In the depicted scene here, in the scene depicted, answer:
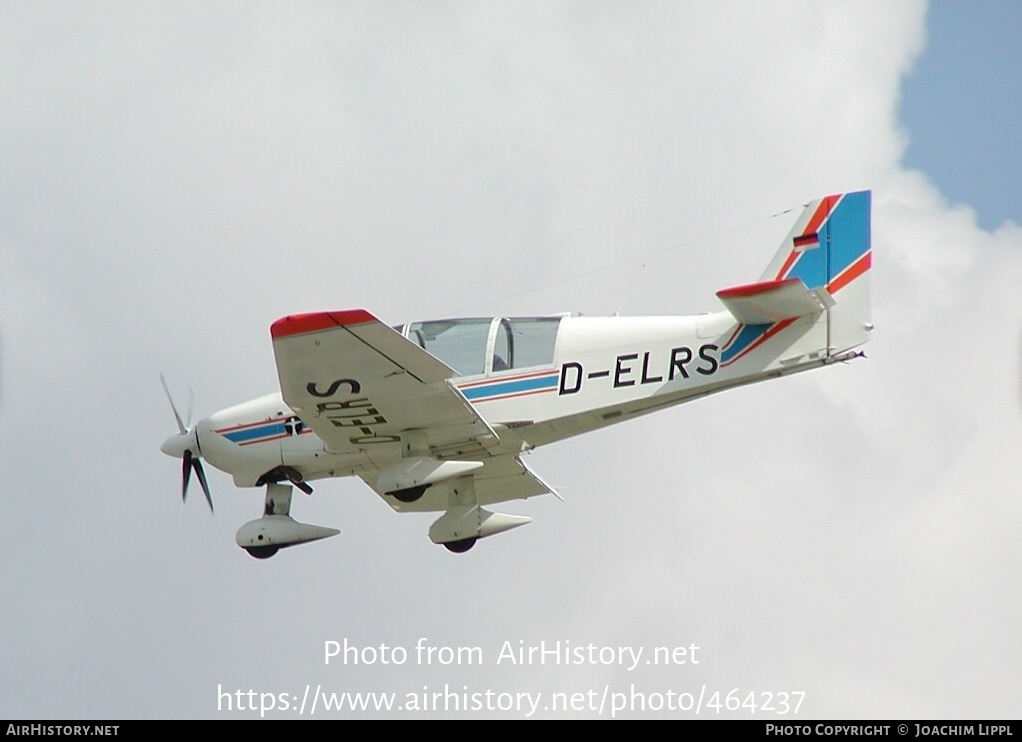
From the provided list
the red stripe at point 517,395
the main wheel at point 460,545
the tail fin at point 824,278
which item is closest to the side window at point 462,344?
the red stripe at point 517,395

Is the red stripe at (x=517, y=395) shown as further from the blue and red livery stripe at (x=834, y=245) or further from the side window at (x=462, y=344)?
the blue and red livery stripe at (x=834, y=245)

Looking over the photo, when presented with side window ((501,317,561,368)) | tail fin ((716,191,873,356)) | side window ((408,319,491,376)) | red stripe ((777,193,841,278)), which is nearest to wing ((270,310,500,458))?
side window ((408,319,491,376))

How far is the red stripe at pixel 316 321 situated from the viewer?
1470 cm

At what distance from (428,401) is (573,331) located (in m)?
1.65

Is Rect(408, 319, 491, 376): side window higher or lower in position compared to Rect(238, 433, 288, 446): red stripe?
higher

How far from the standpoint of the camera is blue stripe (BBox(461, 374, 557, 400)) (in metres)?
16.4

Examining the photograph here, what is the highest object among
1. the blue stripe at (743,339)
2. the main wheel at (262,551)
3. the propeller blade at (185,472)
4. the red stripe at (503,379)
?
the blue stripe at (743,339)

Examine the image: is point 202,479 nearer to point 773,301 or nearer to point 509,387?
point 509,387

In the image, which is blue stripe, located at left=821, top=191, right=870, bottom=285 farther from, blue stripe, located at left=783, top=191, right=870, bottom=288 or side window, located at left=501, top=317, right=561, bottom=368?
side window, located at left=501, top=317, right=561, bottom=368

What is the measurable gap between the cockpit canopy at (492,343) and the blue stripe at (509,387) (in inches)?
5.7

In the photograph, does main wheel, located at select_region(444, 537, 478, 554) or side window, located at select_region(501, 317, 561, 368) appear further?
main wheel, located at select_region(444, 537, 478, 554)

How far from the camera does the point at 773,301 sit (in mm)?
15664

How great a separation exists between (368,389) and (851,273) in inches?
188
